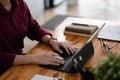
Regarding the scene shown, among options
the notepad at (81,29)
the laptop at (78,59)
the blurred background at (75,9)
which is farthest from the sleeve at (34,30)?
the blurred background at (75,9)

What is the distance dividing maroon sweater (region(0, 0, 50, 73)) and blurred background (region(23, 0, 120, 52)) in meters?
2.38

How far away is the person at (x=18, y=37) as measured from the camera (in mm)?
1378

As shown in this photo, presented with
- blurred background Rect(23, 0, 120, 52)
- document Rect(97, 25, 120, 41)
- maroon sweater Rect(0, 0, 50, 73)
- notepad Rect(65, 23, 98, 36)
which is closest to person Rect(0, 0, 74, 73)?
maroon sweater Rect(0, 0, 50, 73)

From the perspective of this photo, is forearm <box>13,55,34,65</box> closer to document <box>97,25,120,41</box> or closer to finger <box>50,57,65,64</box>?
finger <box>50,57,65,64</box>

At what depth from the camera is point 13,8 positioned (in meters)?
1.64

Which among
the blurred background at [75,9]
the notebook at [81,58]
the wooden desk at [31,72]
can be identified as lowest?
the blurred background at [75,9]

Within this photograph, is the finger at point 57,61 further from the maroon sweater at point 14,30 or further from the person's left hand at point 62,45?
the maroon sweater at point 14,30

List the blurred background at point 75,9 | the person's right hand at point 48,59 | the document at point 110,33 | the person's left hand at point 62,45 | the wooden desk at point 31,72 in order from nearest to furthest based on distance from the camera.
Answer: the wooden desk at point 31,72, the person's right hand at point 48,59, the person's left hand at point 62,45, the document at point 110,33, the blurred background at point 75,9

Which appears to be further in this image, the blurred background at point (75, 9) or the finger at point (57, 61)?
the blurred background at point (75, 9)

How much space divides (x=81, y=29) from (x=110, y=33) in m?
0.22

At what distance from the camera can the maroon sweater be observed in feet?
4.73

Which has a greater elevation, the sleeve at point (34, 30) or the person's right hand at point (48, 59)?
the sleeve at point (34, 30)

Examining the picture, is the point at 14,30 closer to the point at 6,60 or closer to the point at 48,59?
the point at 6,60

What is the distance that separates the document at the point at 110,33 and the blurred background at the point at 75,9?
243cm
